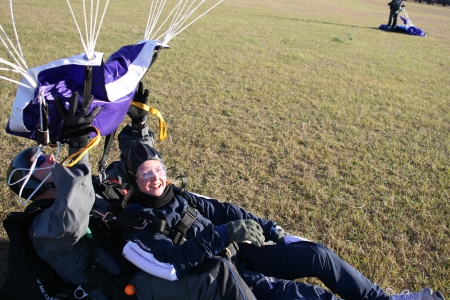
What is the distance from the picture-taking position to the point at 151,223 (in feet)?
8.70

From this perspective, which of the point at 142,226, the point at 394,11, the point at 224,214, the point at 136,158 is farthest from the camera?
the point at 394,11

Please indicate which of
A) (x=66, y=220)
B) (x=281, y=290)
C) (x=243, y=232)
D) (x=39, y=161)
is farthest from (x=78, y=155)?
(x=281, y=290)

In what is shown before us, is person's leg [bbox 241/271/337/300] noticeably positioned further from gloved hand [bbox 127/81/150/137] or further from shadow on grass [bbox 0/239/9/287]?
shadow on grass [bbox 0/239/9/287]

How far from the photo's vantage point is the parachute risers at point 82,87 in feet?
7.64

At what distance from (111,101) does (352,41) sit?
1458cm

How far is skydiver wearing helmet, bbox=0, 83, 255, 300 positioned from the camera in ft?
7.59

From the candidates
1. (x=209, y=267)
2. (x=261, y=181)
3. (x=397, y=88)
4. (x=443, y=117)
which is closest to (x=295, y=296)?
(x=209, y=267)

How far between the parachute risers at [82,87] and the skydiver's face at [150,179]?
36 cm

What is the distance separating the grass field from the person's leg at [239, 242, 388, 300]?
738 millimetres

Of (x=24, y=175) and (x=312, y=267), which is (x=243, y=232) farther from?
(x=24, y=175)

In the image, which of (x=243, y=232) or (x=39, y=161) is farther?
(x=39, y=161)

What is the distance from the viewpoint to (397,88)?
9.20 metres

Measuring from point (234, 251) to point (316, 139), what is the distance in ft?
11.7

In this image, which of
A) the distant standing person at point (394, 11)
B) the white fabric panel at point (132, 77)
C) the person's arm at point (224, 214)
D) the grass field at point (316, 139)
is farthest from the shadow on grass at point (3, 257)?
the distant standing person at point (394, 11)
